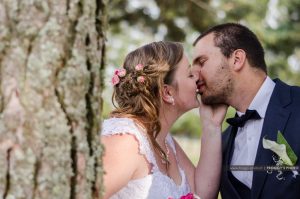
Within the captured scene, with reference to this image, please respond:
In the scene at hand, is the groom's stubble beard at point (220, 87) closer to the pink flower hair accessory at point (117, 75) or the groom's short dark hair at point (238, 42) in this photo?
the groom's short dark hair at point (238, 42)

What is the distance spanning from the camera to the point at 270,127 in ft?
11.6

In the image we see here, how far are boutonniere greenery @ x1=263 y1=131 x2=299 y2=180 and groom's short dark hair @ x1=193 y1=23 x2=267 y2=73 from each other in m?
0.85

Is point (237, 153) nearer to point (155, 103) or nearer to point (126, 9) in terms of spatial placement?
point (155, 103)

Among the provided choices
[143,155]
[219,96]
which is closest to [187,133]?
[219,96]

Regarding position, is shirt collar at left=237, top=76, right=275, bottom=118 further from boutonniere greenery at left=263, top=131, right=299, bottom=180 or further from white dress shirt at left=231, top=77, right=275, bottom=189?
boutonniere greenery at left=263, top=131, right=299, bottom=180

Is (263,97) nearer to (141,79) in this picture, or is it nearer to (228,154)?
(228,154)

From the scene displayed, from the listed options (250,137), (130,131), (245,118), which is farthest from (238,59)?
(130,131)

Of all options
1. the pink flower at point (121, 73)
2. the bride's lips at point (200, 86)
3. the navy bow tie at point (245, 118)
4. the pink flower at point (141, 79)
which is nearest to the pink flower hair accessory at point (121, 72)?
the pink flower at point (121, 73)

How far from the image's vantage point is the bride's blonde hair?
3363 millimetres

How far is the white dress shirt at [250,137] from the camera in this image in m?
3.66

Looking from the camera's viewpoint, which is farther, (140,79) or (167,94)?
(167,94)

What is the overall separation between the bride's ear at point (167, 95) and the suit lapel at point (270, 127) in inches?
26.3

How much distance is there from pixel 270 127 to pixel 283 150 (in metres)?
0.29

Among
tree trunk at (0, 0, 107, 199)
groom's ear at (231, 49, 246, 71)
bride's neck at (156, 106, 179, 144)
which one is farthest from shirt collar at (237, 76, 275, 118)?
tree trunk at (0, 0, 107, 199)
